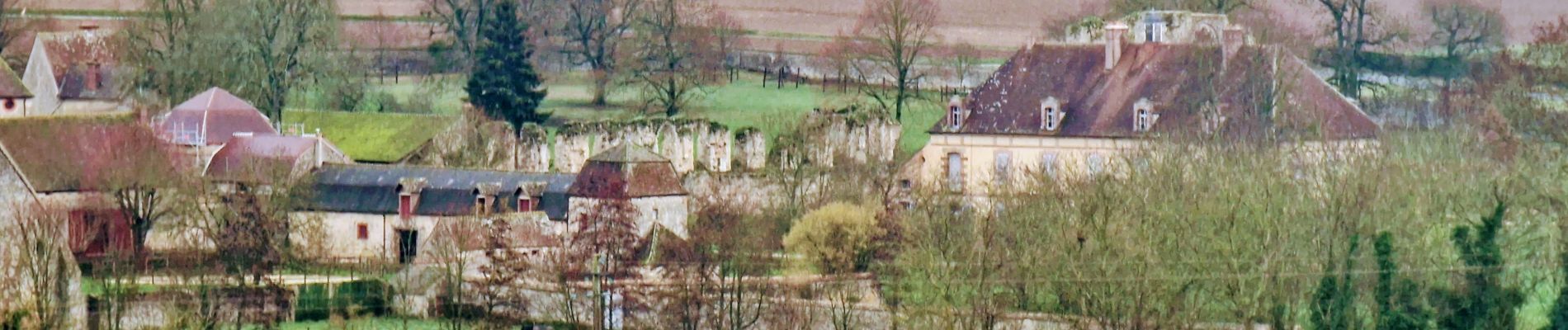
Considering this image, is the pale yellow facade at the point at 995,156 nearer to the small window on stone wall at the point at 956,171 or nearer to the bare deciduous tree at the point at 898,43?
the small window on stone wall at the point at 956,171

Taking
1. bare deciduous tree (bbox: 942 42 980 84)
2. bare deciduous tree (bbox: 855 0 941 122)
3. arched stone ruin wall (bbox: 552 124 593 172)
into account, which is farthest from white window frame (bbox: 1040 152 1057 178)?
bare deciduous tree (bbox: 942 42 980 84)

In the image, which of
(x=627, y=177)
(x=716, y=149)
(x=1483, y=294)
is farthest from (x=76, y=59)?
(x=1483, y=294)

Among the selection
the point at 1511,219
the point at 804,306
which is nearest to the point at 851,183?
the point at 804,306

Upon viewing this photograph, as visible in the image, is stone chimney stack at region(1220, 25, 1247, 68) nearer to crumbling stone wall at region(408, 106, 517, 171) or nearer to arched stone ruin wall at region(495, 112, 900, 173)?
arched stone ruin wall at region(495, 112, 900, 173)

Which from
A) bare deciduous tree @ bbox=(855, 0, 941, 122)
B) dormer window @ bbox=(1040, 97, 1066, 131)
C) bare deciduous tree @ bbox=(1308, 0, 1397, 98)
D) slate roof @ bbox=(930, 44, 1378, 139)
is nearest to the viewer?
slate roof @ bbox=(930, 44, 1378, 139)

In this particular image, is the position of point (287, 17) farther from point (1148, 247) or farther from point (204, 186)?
point (1148, 247)

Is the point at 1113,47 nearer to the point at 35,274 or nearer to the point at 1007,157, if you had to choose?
the point at 1007,157
